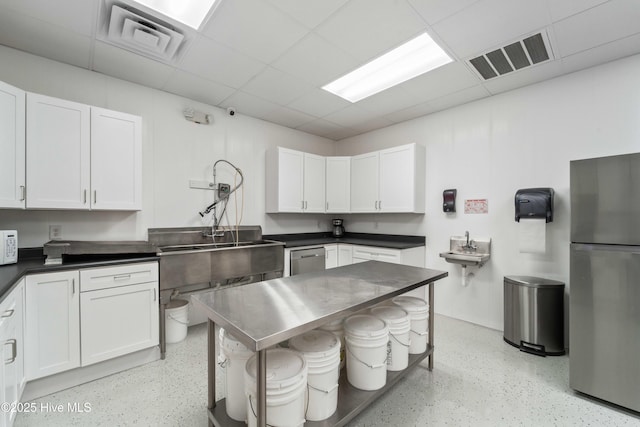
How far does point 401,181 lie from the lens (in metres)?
3.68

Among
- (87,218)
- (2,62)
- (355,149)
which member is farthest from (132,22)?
(355,149)

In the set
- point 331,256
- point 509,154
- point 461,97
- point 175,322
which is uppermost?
point 461,97

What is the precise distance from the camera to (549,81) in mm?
2781

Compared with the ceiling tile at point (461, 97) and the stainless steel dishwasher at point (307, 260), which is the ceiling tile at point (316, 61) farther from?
the stainless steel dishwasher at point (307, 260)

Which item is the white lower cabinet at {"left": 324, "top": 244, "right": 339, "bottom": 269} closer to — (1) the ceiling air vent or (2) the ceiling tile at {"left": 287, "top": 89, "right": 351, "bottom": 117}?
(2) the ceiling tile at {"left": 287, "top": 89, "right": 351, "bottom": 117}

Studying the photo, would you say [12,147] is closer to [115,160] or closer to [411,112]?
[115,160]

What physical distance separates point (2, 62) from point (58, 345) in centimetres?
241

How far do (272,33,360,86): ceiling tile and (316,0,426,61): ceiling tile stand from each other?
0.09 meters

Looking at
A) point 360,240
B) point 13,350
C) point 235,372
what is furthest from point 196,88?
point 360,240

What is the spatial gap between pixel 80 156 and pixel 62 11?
1.07m

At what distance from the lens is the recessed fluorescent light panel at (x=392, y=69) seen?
2.36 metres

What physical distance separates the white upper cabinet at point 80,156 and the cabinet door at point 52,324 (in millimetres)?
668

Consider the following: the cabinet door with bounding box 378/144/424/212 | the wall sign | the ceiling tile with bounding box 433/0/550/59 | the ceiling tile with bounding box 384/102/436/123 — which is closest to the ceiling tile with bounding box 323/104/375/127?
the ceiling tile with bounding box 384/102/436/123

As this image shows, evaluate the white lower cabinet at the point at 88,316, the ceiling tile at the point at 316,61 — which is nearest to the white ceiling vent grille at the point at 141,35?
the ceiling tile at the point at 316,61
